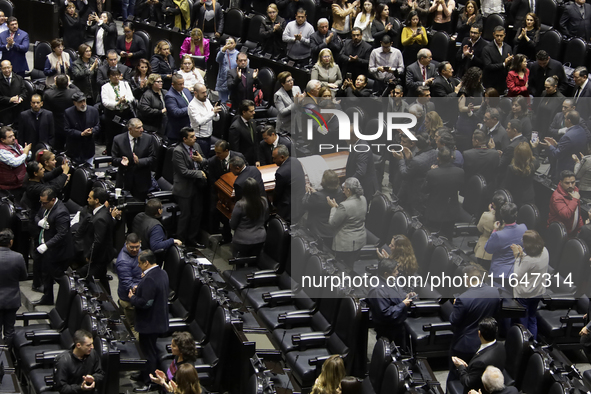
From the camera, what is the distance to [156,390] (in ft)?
25.2

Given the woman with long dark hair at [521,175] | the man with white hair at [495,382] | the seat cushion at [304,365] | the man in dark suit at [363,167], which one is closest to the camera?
the man with white hair at [495,382]

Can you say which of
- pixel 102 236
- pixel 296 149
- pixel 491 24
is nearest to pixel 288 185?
pixel 296 149

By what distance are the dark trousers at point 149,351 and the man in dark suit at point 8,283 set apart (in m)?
1.23

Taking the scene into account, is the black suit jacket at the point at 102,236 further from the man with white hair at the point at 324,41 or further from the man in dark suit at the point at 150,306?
the man with white hair at the point at 324,41

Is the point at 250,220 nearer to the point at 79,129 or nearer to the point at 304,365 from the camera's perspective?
the point at 304,365

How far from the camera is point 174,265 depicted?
8461 millimetres

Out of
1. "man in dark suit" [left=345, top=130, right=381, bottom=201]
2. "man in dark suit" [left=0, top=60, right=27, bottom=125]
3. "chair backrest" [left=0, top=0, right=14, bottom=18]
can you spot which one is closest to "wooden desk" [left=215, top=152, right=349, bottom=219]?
"man in dark suit" [left=345, top=130, right=381, bottom=201]

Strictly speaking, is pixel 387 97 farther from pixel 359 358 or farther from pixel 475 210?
pixel 359 358

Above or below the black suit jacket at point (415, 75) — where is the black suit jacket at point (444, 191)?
below

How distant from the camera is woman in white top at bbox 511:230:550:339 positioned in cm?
780

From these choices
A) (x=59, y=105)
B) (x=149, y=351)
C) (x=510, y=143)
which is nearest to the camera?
(x=149, y=351)

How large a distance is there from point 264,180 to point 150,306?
8.75ft

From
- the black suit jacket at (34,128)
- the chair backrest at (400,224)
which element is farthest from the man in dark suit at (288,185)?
the black suit jacket at (34,128)

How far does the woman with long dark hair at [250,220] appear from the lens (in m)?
8.79
